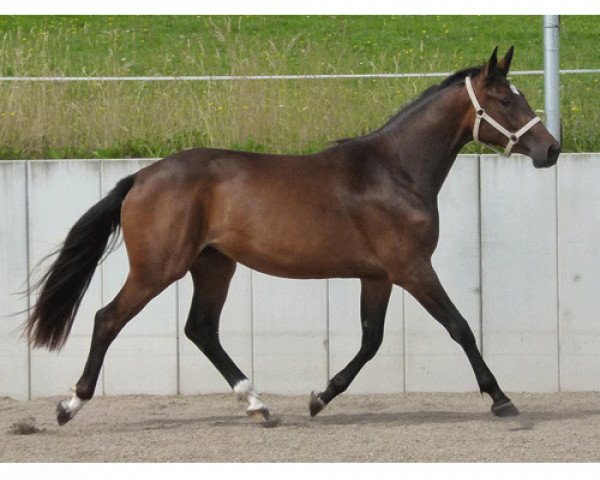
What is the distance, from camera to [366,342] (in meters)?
6.41

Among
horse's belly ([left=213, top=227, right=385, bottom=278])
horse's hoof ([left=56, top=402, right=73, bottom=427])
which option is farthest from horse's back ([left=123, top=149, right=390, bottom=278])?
horse's hoof ([left=56, top=402, right=73, bottom=427])

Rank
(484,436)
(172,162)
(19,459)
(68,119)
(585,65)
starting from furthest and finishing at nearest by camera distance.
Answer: (585,65)
(68,119)
(172,162)
(484,436)
(19,459)

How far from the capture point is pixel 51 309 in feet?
20.9

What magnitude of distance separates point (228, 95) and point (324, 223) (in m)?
3.10

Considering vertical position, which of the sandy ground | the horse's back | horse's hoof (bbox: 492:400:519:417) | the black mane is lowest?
the sandy ground

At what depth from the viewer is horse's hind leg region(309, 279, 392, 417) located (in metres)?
6.39

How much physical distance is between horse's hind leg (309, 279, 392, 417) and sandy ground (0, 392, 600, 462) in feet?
0.48

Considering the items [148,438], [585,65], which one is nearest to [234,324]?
[148,438]

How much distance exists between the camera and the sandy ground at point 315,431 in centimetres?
→ 543

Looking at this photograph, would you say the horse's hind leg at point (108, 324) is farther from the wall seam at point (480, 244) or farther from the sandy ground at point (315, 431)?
the wall seam at point (480, 244)

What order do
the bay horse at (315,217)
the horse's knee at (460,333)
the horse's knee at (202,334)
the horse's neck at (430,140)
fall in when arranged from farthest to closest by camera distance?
1. the horse's knee at (202,334)
2. the horse's neck at (430,140)
3. the bay horse at (315,217)
4. the horse's knee at (460,333)

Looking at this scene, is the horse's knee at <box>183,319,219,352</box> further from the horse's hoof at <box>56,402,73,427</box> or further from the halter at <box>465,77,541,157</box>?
the halter at <box>465,77,541,157</box>

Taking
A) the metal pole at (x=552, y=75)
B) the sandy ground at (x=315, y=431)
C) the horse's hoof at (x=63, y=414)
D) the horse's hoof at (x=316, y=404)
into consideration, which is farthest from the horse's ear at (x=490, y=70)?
the horse's hoof at (x=63, y=414)

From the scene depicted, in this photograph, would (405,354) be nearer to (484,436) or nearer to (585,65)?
(484,436)
